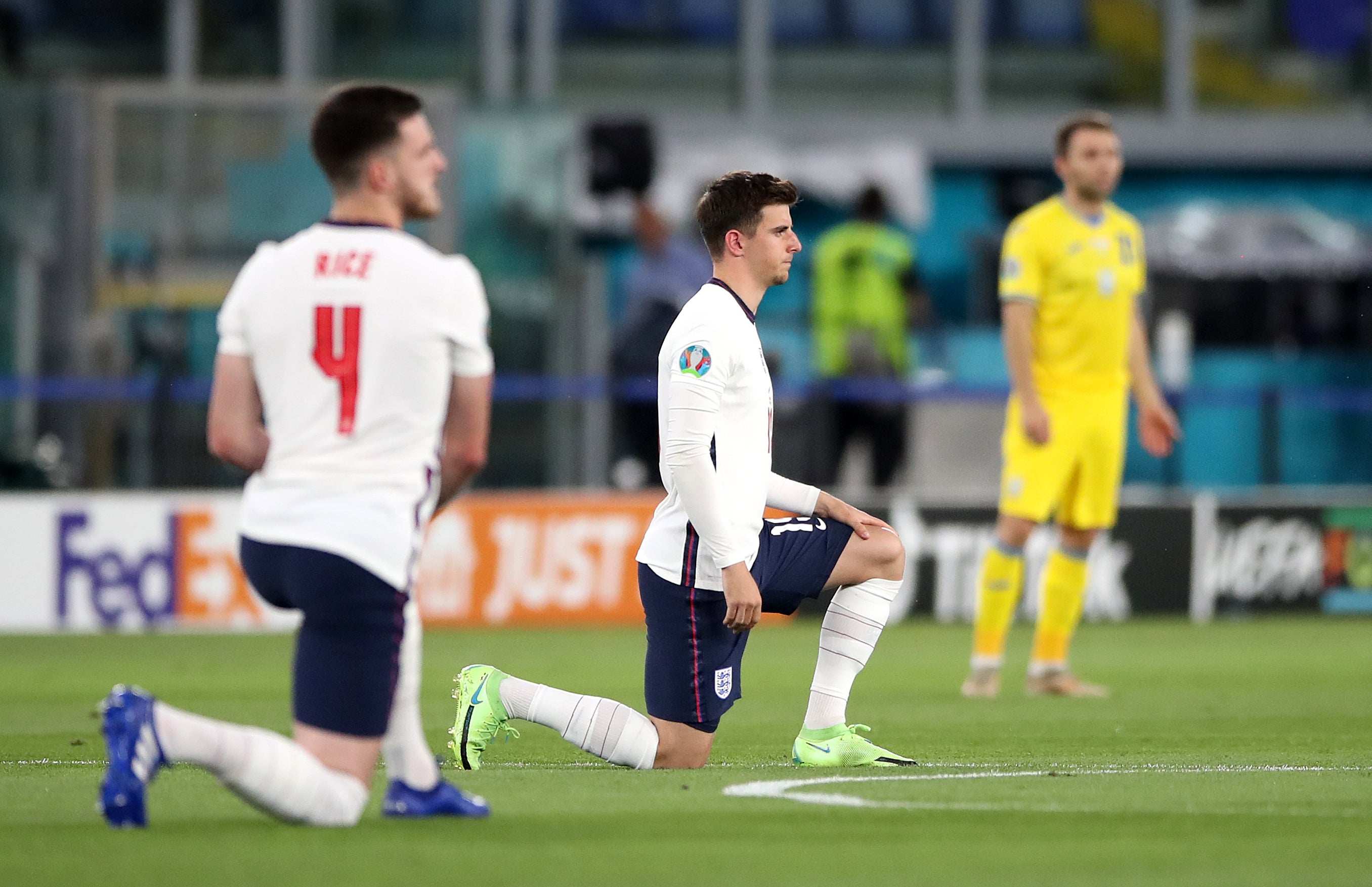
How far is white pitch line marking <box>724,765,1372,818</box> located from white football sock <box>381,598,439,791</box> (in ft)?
2.95

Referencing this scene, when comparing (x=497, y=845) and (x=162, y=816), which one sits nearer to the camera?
(x=497, y=845)

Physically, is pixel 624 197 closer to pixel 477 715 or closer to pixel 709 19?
pixel 709 19

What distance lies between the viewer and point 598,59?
70.6 feet

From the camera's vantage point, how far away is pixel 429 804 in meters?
5.03

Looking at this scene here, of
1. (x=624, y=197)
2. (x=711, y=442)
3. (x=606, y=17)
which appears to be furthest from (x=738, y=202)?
(x=606, y=17)

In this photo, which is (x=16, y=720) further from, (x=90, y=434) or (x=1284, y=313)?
(x=1284, y=313)

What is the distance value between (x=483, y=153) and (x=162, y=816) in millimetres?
12599

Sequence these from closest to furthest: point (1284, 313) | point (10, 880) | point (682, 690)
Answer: point (10, 880)
point (682, 690)
point (1284, 313)

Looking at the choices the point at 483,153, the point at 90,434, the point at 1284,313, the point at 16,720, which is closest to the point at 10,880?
the point at 16,720

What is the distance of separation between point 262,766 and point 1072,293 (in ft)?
18.0

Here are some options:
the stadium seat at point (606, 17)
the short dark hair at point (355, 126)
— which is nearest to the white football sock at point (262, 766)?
the short dark hair at point (355, 126)

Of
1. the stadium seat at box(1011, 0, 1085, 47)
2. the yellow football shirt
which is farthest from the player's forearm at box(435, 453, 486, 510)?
the stadium seat at box(1011, 0, 1085, 47)

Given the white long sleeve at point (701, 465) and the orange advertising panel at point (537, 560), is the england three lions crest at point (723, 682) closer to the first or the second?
the white long sleeve at point (701, 465)

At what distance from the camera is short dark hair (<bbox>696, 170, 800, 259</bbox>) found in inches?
250
